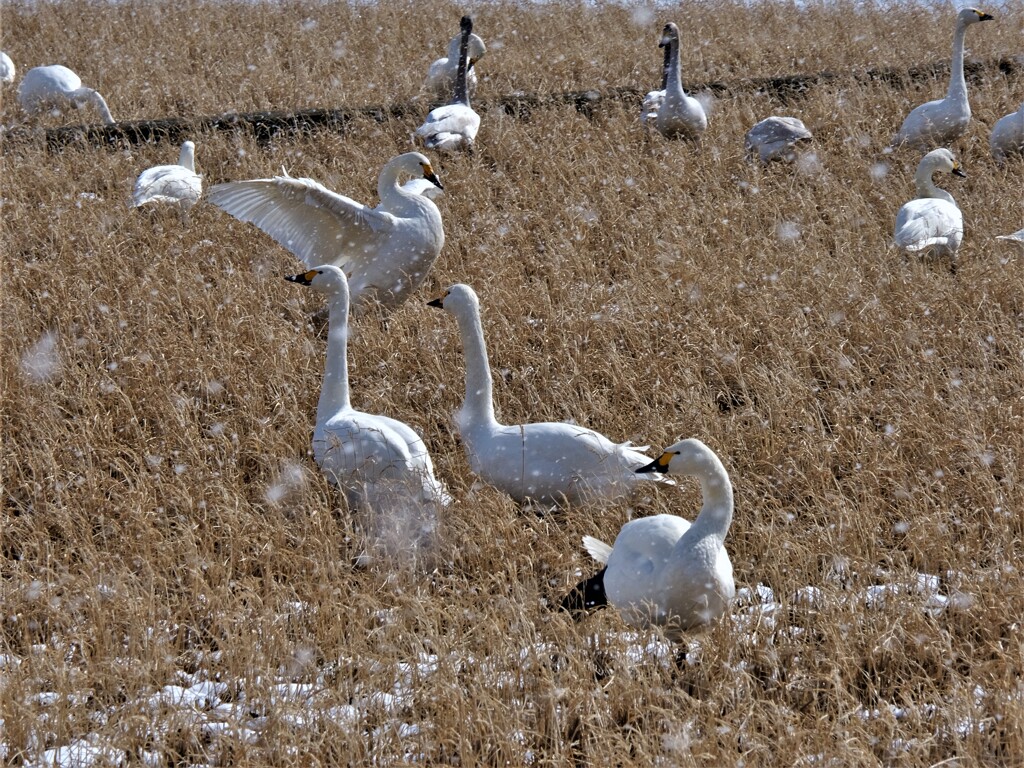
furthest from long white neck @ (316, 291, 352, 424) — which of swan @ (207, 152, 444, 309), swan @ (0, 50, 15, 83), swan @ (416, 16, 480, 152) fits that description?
swan @ (0, 50, 15, 83)

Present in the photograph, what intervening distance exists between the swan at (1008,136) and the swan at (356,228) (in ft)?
17.5

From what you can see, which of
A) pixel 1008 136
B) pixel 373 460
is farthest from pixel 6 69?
pixel 373 460

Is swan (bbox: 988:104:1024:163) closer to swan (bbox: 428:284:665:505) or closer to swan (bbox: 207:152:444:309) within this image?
swan (bbox: 207:152:444:309)

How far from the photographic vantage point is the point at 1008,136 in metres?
9.62

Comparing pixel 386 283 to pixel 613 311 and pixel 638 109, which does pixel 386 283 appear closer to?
pixel 613 311

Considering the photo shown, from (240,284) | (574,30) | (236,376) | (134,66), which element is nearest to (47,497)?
(236,376)

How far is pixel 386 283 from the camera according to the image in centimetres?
683

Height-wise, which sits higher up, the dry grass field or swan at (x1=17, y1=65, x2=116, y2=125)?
swan at (x1=17, y1=65, x2=116, y2=125)

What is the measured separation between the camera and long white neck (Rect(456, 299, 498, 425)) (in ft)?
15.5

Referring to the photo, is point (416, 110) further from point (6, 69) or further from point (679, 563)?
point (679, 563)

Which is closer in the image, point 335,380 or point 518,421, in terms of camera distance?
point 335,380

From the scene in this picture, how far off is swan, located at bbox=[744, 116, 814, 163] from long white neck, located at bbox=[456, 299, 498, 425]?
5500 mm

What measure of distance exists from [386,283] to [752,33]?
9.91 metres

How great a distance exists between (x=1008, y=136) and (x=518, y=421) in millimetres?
6274
